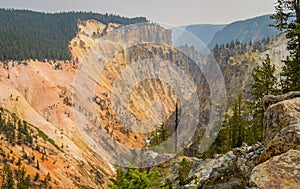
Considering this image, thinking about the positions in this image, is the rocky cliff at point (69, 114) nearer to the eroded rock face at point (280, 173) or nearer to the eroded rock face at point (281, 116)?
the eroded rock face at point (281, 116)

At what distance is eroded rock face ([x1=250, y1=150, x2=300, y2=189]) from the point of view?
20.6ft

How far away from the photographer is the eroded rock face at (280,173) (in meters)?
6.28

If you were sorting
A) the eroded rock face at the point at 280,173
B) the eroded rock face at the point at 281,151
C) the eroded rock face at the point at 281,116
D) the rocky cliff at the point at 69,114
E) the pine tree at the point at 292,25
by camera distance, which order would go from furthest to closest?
the rocky cliff at the point at 69,114 < the pine tree at the point at 292,25 < the eroded rock face at the point at 281,116 < the eroded rock face at the point at 281,151 < the eroded rock face at the point at 280,173

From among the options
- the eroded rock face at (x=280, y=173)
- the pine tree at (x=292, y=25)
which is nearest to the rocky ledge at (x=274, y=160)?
the eroded rock face at (x=280, y=173)

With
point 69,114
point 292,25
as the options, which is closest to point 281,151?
point 292,25

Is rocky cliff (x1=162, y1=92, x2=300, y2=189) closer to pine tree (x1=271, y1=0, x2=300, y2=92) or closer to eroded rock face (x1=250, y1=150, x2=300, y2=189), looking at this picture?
eroded rock face (x1=250, y1=150, x2=300, y2=189)

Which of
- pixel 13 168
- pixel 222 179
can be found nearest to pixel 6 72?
pixel 13 168

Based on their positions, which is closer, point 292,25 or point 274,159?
point 274,159

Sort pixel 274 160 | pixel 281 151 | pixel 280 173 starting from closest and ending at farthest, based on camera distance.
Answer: pixel 280 173, pixel 274 160, pixel 281 151

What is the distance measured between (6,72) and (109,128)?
5504 centimetres

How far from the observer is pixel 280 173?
6.51 meters

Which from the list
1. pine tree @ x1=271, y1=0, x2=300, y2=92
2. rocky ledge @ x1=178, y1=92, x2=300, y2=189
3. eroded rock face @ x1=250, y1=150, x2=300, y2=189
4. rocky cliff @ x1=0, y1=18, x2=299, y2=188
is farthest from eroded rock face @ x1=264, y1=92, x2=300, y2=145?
rocky cliff @ x1=0, y1=18, x2=299, y2=188

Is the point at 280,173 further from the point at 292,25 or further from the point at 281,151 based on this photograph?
the point at 292,25

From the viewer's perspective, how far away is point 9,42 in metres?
158
